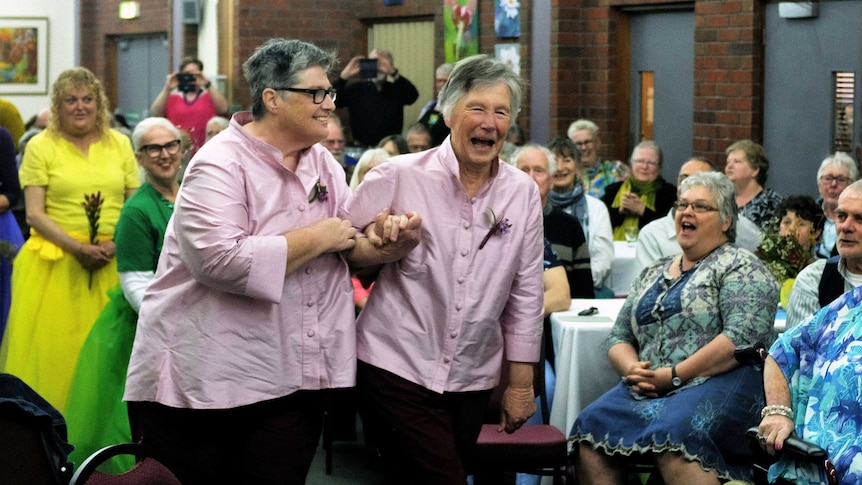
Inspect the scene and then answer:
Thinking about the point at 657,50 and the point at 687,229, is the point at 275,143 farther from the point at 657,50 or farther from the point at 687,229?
the point at 657,50

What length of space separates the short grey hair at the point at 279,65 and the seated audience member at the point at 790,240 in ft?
8.75

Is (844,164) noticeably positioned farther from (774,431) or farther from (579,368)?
(774,431)

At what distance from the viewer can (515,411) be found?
3.48 metres

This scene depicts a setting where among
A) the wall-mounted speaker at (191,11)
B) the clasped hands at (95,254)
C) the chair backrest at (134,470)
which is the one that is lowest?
the chair backrest at (134,470)

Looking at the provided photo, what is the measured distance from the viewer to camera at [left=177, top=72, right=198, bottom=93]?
11.2 m

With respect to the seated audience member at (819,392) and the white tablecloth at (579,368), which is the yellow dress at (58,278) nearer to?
the white tablecloth at (579,368)

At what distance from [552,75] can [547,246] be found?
16.5 feet

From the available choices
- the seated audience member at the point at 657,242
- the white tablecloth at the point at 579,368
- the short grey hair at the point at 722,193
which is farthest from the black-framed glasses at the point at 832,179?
the short grey hair at the point at 722,193

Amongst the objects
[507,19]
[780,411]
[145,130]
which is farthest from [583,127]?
[780,411]

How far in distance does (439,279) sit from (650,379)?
5.18ft

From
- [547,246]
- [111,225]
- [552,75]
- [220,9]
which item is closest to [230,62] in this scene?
[220,9]

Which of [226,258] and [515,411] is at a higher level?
[226,258]

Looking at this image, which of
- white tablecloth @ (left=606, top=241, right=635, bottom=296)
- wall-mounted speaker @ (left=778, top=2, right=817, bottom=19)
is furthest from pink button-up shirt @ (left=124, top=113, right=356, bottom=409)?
wall-mounted speaker @ (left=778, top=2, right=817, bottom=19)

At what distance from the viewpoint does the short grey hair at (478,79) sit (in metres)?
3.34
